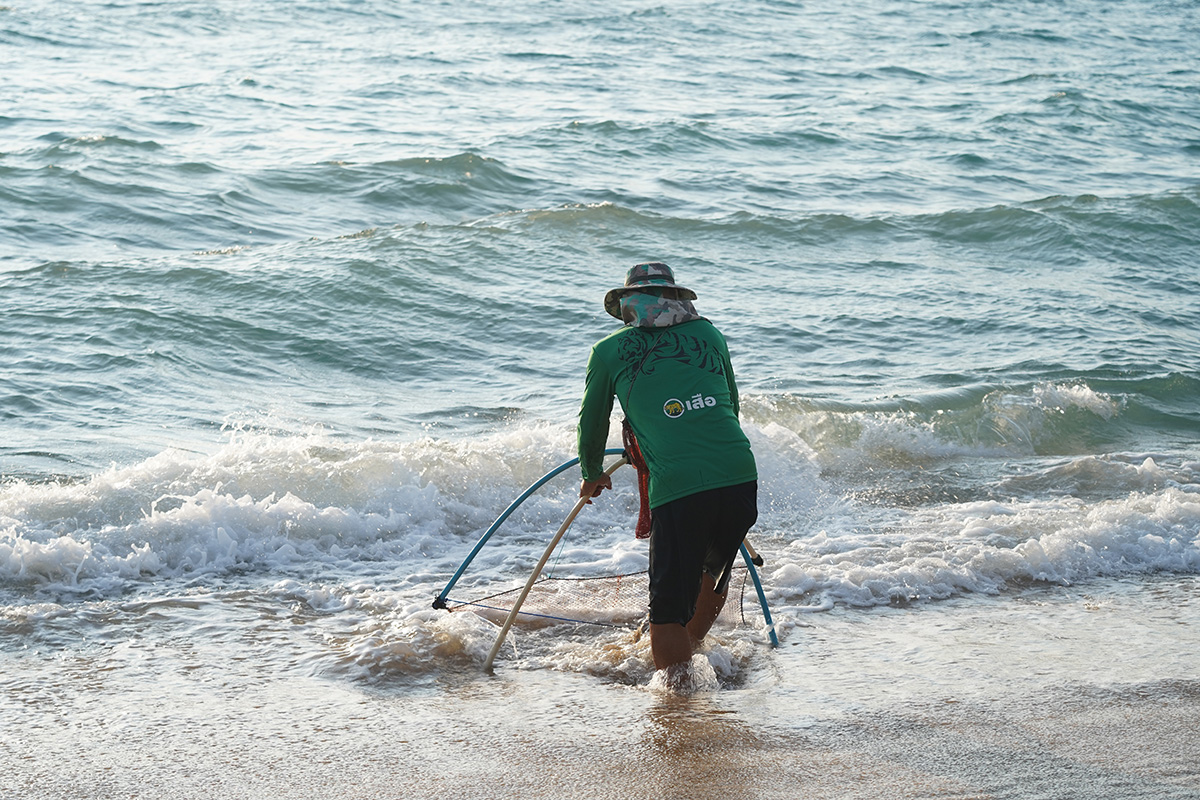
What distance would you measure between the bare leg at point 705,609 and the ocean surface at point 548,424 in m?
0.18

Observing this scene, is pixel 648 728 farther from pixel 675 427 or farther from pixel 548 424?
pixel 548 424

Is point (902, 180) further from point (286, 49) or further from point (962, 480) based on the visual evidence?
point (286, 49)

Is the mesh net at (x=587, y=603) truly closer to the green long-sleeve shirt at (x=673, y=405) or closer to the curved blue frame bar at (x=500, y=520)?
the curved blue frame bar at (x=500, y=520)

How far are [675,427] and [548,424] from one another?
4380 millimetres

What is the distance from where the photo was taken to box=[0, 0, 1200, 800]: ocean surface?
408 cm

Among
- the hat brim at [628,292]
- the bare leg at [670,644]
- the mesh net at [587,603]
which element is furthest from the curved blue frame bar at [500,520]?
the bare leg at [670,644]

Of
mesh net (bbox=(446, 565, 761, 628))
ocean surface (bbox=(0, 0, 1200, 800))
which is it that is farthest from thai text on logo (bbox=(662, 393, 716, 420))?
mesh net (bbox=(446, 565, 761, 628))

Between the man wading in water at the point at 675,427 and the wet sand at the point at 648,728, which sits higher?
the man wading in water at the point at 675,427

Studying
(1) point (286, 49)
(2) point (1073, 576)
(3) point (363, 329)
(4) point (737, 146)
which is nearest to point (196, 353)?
(3) point (363, 329)

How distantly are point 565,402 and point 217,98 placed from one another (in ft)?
43.5

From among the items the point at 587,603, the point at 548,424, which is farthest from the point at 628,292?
the point at 548,424

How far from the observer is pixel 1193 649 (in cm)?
491

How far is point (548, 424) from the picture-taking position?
27.8 ft

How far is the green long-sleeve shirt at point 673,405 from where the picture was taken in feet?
13.5
